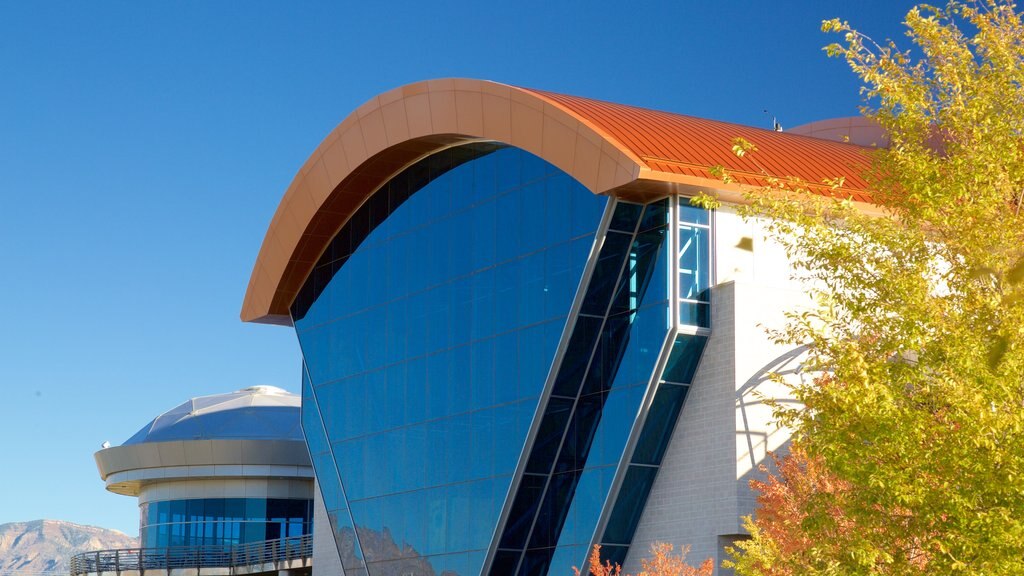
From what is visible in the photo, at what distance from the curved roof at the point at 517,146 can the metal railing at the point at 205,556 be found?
11.1m

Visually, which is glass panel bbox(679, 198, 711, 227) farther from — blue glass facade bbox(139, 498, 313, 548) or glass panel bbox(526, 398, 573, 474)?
blue glass facade bbox(139, 498, 313, 548)

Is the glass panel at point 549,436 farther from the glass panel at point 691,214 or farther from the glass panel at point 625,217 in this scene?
the glass panel at point 691,214

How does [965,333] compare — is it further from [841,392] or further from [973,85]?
[973,85]

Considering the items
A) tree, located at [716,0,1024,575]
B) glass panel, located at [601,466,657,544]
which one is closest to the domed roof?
glass panel, located at [601,466,657,544]

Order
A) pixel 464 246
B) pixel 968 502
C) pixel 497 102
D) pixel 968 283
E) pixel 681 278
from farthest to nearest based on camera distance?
pixel 464 246, pixel 497 102, pixel 681 278, pixel 968 283, pixel 968 502

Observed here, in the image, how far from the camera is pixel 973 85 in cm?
1454

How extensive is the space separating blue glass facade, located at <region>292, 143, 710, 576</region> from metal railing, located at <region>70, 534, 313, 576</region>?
1053 cm

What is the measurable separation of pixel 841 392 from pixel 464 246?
20.7m

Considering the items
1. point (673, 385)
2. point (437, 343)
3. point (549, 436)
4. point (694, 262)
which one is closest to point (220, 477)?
point (437, 343)

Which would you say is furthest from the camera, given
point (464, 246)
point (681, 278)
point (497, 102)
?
point (464, 246)

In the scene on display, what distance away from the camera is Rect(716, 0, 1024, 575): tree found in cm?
1299

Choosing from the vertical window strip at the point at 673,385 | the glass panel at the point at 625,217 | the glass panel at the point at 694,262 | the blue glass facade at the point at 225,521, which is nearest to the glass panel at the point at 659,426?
the vertical window strip at the point at 673,385

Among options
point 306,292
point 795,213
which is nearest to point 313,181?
point 306,292

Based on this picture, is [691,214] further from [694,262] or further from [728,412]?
[728,412]
